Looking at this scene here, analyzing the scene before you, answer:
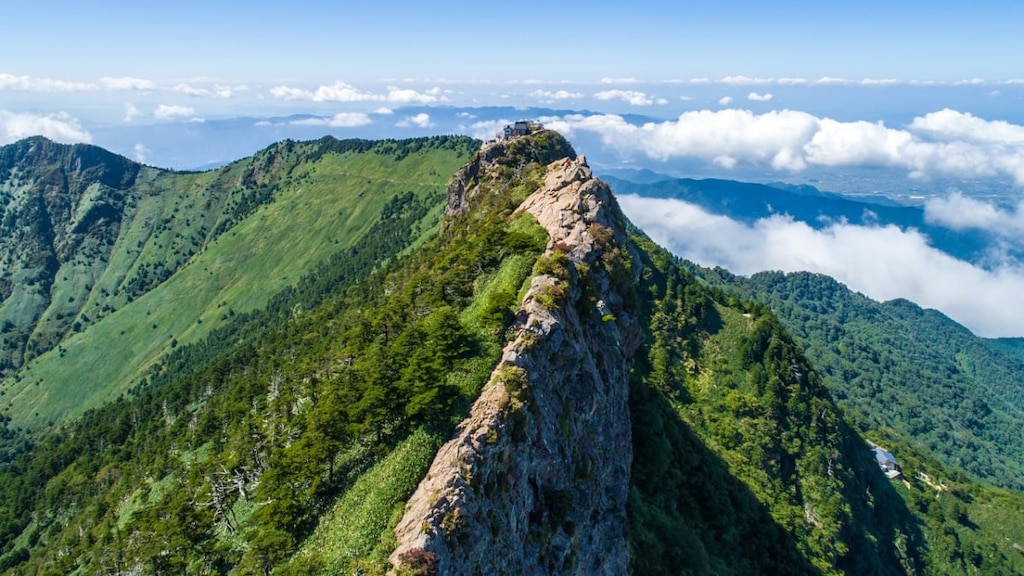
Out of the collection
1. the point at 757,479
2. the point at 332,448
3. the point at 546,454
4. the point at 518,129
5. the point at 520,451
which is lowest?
the point at 757,479

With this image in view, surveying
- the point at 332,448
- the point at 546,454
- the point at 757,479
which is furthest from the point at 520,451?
the point at 757,479

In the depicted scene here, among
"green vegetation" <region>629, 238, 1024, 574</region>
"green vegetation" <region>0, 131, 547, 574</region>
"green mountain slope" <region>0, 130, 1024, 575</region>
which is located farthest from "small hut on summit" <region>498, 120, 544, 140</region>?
"green vegetation" <region>0, 131, 547, 574</region>

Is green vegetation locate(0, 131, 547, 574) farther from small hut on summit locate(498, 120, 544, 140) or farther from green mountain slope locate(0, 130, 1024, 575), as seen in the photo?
small hut on summit locate(498, 120, 544, 140)

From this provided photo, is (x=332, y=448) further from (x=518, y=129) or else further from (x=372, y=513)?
(x=518, y=129)

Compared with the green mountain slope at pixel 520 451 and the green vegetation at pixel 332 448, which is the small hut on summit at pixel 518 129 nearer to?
the green mountain slope at pixel 520 451

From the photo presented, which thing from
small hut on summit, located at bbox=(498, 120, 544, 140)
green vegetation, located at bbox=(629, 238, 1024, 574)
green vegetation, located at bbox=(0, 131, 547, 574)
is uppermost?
small hut on summit, located at bbox=(498, 120, 544, 140)

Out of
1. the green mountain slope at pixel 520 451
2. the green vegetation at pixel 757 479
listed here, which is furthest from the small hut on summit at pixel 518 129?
the green vegetation at pixel 757 479
